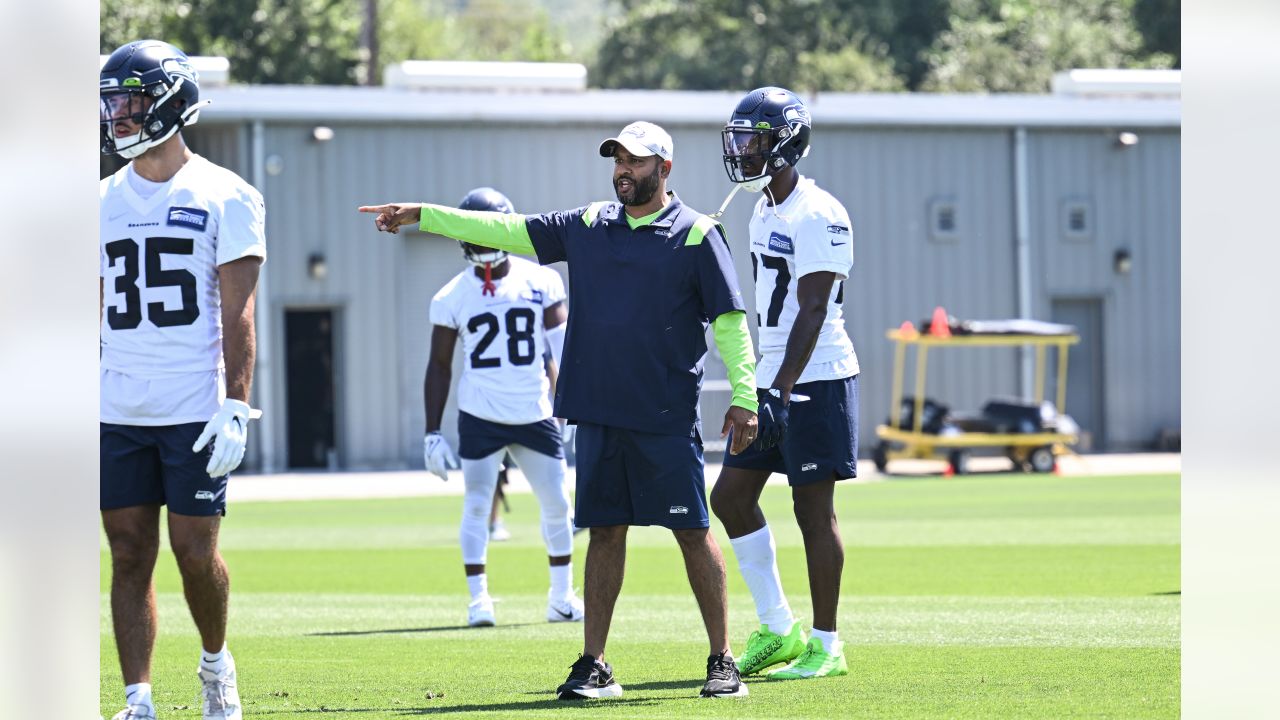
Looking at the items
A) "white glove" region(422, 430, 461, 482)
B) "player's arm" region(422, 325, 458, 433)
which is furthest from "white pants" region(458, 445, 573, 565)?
"player's arm" region(422, 325, 458, 433)

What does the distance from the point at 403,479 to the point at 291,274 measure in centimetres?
415

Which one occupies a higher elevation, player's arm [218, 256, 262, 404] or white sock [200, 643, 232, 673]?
player's arm [218, 256, 262, 404]

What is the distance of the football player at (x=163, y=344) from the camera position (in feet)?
18.7

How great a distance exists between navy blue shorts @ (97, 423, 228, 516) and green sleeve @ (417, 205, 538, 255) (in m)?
1.21

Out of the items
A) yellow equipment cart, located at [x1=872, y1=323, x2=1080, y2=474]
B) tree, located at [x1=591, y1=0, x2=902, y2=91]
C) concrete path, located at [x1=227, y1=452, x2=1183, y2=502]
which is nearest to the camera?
concrete path, located at [x1=227, y1=452, x2=1183, y2=502]

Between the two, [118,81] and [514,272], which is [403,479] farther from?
[118,81]

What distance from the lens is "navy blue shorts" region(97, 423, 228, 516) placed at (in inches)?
224

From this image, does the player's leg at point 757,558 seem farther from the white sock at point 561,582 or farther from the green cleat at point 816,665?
the white sock at point 561,582

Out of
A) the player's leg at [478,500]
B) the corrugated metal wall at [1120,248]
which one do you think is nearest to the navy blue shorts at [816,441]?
the player's leg at [478,500]

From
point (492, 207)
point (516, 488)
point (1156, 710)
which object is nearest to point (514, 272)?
point (492, 207)

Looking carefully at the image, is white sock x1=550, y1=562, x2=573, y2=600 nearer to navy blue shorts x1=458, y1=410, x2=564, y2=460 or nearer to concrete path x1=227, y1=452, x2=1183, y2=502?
navy blue shorts x1=458, y1=410, x2=564, y2=460

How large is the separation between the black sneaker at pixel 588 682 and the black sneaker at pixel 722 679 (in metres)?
0.34

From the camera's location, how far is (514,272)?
10531mm

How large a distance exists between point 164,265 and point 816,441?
278cm
